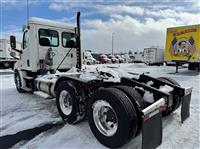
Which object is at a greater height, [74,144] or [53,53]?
[53,53]

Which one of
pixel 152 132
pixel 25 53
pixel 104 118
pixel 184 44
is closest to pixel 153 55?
pixel 184 44

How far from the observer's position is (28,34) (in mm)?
6523

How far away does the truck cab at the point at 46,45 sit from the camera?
6391 mm

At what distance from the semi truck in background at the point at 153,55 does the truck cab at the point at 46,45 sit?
19.0 meters

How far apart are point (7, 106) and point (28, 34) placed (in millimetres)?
2445

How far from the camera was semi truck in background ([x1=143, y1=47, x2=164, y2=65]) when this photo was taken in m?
24.6

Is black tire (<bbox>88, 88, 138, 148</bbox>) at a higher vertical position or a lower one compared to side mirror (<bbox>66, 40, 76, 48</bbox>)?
lower

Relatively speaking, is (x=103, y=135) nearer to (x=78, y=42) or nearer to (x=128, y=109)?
(x=128, y=109)

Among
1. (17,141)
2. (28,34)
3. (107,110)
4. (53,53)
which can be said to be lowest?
(17,141)

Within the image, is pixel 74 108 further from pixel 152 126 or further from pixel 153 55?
pixel 153 55

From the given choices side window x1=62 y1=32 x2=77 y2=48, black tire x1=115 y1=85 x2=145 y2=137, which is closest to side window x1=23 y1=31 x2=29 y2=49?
side window x1=62 y1=32 x2=77 y2=48

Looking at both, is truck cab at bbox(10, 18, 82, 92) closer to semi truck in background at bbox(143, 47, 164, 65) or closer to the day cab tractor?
the day cab tractor

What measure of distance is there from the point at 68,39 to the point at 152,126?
5.23m

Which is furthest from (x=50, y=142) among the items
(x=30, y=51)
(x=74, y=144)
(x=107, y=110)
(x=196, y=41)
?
(x=196, y=41)
